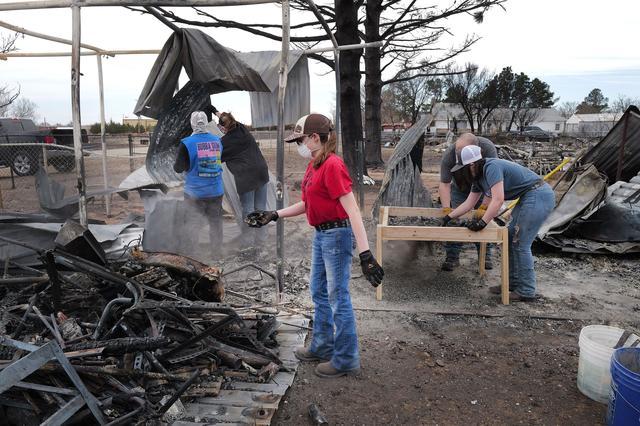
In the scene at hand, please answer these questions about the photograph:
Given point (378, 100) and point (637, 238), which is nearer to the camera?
point (637, 238)

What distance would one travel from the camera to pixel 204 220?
581 cm

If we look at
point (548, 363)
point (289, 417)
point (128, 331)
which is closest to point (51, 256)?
point (128, 331)

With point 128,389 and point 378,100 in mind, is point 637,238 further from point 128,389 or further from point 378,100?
point 378,100

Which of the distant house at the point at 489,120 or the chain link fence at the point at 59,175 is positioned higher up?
the distant house at the point at 489,120

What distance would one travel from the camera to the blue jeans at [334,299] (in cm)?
303

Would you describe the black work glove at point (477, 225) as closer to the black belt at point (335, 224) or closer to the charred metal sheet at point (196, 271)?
the black belt at point (335, 224)

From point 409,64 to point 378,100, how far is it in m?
2.99

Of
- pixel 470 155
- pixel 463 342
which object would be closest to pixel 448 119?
pixel 470 155

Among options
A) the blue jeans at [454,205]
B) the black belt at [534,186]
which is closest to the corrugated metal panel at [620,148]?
the blue jeans at [454,205]

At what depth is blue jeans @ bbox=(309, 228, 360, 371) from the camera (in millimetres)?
3033

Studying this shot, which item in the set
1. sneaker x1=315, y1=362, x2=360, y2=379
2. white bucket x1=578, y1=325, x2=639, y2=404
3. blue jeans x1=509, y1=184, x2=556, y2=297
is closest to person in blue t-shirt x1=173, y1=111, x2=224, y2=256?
sneaker x1=315, y1=362, x2=360, y2=379

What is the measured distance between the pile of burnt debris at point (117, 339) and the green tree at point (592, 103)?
83.6 meters

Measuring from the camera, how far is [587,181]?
648cm

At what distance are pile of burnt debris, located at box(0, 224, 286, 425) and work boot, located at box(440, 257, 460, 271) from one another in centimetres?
261
